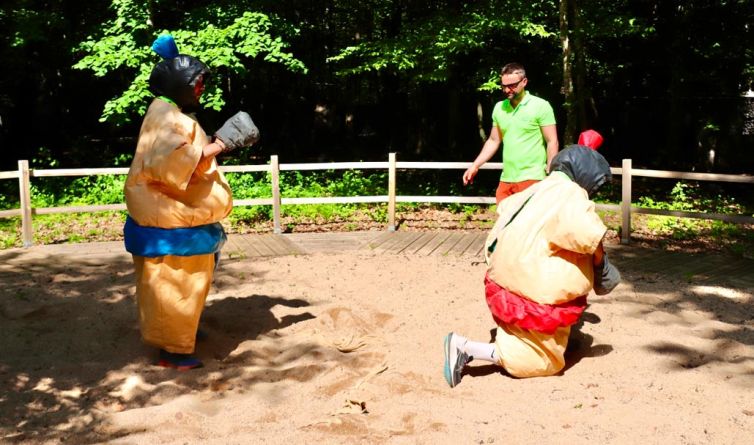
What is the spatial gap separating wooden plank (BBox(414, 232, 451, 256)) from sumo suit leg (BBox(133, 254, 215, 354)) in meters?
4.06

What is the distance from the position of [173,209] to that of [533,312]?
2.32 meters

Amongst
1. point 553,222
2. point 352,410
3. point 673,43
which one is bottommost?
point 352,410

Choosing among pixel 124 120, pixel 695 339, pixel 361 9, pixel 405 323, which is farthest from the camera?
pixel 361 9

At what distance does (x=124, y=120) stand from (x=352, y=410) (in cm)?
949

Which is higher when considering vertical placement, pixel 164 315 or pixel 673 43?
pixel 673 43

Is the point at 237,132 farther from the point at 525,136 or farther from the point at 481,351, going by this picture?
the point at 525,136

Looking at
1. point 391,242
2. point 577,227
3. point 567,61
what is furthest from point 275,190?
point 577,227

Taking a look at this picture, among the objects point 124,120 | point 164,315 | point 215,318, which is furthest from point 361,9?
point 164,315

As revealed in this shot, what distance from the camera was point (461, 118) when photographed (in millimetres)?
19406

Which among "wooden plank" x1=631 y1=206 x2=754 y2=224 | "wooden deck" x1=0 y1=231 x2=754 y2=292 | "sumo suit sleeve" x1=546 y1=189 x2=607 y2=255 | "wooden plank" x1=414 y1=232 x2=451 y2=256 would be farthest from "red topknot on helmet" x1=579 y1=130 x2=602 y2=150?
"wooden plank" x1=631 y1=206 x2=754 y2=224

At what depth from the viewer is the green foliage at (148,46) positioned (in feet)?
41.4

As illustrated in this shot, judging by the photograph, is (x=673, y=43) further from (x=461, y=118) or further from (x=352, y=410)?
(x=352, y=410)

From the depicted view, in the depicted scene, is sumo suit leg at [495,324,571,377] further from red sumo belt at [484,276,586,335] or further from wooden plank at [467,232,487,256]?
wooden plank at [467,232,487,256]

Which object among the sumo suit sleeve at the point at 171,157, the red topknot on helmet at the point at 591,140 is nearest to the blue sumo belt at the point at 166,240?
the sumo suit sleeve at the point at 171,157
